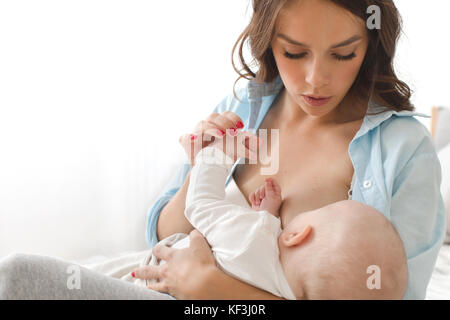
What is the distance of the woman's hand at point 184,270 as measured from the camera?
3.24 feet

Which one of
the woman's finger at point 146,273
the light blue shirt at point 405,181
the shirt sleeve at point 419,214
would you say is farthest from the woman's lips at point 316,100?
the woman's finger at point 146,273

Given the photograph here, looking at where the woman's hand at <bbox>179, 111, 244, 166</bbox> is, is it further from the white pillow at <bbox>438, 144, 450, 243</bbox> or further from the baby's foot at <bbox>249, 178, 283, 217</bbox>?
the white pillow at <bbox>438, 144, 450, 243</bbox>

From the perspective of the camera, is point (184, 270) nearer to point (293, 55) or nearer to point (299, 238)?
point (299, 238)

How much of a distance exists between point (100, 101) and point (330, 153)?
1.00m

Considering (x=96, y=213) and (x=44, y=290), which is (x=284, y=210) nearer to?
(x=44, y=290)

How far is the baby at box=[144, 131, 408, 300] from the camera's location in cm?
91

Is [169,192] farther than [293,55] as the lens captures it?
Yes

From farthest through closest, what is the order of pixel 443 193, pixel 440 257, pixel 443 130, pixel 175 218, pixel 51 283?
pixel 443 130 → pixel 443 193 → pixel 440 257 → pixel 175 218 → pixel 51 283

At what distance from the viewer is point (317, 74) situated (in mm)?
1068

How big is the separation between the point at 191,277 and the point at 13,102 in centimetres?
98

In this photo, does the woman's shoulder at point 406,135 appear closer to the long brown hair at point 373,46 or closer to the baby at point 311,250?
the long brown hair at point 373,46

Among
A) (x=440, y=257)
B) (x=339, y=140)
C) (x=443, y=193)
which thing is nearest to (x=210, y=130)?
(x=339, y=140)

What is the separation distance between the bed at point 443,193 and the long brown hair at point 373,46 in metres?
0.69

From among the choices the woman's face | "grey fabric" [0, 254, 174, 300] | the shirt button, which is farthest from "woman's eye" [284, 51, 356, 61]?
"grey fabric" [0, 254, 174, 300]
